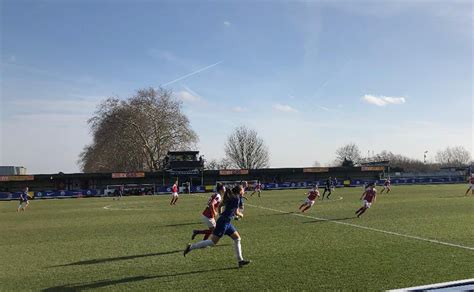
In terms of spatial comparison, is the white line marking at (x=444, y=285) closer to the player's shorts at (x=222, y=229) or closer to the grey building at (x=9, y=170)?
the player's shorts at (x=222, y=229)

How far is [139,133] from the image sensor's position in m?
73.8

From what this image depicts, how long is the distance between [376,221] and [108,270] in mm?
12012

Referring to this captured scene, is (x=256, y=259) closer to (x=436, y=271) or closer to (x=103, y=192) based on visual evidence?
(x=436, y=271)

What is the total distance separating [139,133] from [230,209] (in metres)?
66.2

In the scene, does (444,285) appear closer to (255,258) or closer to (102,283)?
(255,258)

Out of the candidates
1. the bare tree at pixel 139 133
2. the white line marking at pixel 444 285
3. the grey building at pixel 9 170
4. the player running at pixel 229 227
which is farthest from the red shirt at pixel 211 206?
the grey building at pixel 9 170

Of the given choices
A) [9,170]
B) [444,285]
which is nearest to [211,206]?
[444,285]

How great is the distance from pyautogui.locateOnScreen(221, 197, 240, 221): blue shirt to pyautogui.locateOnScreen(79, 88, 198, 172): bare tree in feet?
216

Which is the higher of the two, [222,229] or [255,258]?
[222,229]

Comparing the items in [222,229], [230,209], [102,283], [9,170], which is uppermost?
[9,170]

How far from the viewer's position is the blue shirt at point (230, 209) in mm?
9836

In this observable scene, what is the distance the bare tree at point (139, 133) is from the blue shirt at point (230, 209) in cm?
6594

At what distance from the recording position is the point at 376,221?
1783 centimetres

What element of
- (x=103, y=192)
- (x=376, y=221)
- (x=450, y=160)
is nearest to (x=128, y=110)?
(x=103, y=192)
